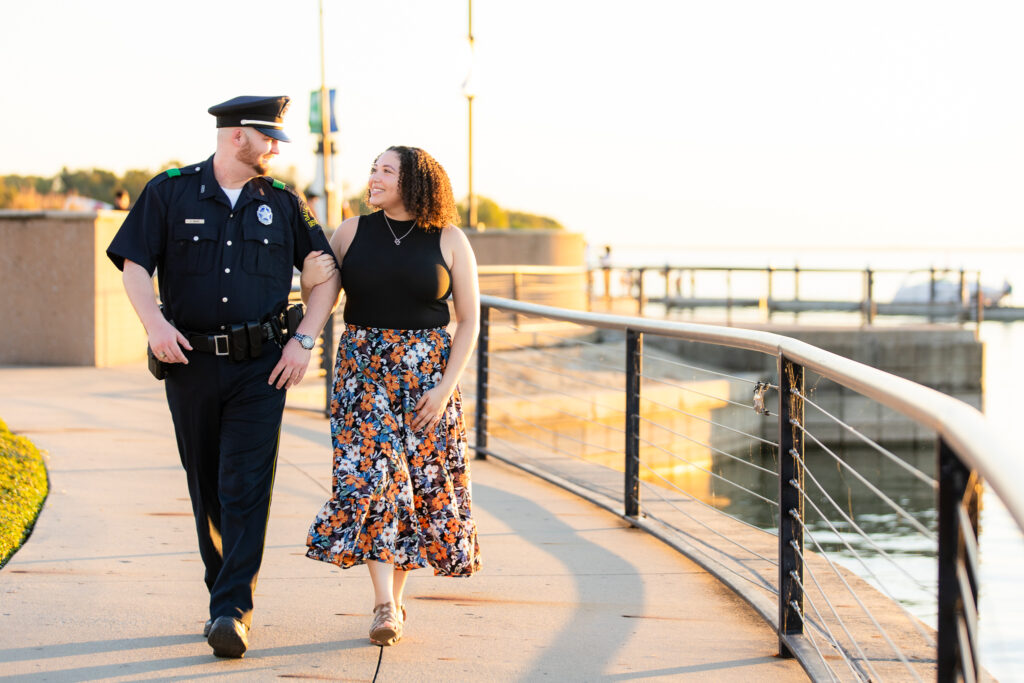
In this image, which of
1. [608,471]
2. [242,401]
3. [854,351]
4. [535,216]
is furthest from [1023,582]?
[535,216]

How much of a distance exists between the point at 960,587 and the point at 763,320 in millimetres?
20469

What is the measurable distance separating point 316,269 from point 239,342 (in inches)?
13.9

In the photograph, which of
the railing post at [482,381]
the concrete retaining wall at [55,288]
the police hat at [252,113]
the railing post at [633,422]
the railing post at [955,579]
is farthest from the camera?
the concrete retaining wall at [55,288]

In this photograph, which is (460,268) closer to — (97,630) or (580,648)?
(580,648)

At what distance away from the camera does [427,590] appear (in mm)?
4668

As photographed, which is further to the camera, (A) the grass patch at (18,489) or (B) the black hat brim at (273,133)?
(A) the grass patch at (18,489)

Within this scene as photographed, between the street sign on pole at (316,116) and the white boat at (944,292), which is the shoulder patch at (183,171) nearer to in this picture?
the street sign on pole at (316,116)

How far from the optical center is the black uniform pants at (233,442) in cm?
381

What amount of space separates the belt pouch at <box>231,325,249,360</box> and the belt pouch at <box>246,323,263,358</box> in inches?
0.4

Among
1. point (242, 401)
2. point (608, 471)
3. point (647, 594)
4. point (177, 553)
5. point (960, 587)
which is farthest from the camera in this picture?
point (608, 471)

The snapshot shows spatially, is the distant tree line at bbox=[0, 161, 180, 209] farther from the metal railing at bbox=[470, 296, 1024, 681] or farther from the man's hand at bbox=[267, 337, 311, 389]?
the man's hand at bbox=[267, 337, 311, 389]

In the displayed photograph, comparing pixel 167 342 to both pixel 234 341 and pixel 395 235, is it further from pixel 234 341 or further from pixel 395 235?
pixel 395 235

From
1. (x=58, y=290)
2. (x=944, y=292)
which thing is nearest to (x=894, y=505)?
(x=58, y=290)

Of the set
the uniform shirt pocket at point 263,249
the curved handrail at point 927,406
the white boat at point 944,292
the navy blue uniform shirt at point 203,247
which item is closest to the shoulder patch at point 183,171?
the navy blue uniform shirt at point 203,247
